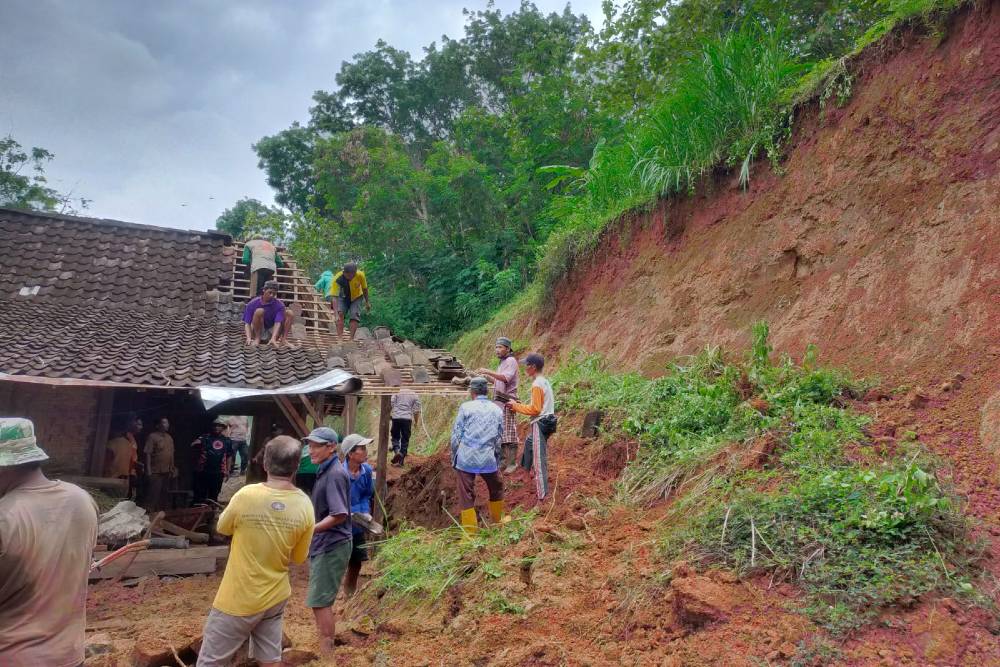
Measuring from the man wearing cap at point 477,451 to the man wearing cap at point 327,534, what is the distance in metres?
1.77

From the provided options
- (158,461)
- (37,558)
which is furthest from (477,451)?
(158,461)

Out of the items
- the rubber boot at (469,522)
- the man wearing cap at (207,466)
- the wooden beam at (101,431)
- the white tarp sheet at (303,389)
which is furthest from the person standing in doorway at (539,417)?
the man wearing cap at (207,466)

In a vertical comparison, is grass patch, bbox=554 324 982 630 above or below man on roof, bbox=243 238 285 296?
below

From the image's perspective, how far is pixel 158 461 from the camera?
11055 millimetres

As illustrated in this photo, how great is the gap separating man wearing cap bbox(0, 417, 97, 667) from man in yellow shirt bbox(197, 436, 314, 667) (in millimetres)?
813

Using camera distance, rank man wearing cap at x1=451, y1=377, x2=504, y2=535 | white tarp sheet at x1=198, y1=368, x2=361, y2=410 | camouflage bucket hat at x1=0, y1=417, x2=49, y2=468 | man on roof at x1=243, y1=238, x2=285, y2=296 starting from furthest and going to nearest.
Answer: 1. man on roof at x1=243, y1=238, x2=285, y2=296
2. white tarp sheet at x1=198, y1=368, x2=361, y2=410
3. man wearing cap at x1=451, y1=377, x2=504, y2=535
4. camouflage bucket hat at x1=0, y1=417, x2=49, y2=468

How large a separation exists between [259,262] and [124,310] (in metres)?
2.31

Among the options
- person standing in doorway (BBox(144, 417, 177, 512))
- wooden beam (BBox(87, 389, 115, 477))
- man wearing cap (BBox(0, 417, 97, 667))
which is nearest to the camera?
man wearing cap (BBox(0, 417, 97, 667))

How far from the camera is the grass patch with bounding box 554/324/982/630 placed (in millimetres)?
4242

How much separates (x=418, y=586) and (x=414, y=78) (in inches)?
1006

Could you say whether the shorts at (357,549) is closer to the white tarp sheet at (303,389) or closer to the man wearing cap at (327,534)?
the man wearing cap at (327,534)

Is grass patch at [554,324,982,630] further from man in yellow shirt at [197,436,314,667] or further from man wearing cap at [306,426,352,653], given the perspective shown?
man in yellow shirt at [197,436,314,667]

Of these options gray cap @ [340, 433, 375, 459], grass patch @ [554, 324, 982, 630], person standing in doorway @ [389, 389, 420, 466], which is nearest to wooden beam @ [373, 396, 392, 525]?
gray cap @ [340, 433, 375, 459]

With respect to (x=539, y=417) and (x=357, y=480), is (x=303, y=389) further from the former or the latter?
(x=539, y=417)
